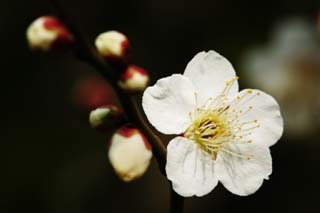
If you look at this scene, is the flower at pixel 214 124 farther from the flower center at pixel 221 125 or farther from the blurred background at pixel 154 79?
the blurred background at pixel 154 79

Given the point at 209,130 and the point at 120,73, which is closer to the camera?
the point at 120,73

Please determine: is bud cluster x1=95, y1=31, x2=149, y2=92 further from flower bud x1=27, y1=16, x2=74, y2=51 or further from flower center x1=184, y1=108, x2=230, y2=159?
flower center x1=184, y1=108, x2=230, y2=159

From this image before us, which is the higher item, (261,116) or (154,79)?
(261,116)

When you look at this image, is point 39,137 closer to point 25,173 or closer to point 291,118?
point 25,173

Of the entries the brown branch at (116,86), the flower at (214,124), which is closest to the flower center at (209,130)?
the flower at (214,124)

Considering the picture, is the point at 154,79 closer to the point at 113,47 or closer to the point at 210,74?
the point at 210,74


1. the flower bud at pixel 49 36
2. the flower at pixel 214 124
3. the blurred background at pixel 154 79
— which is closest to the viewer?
the flower bud at pixel 49 36

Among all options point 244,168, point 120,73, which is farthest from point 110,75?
point 244,168
